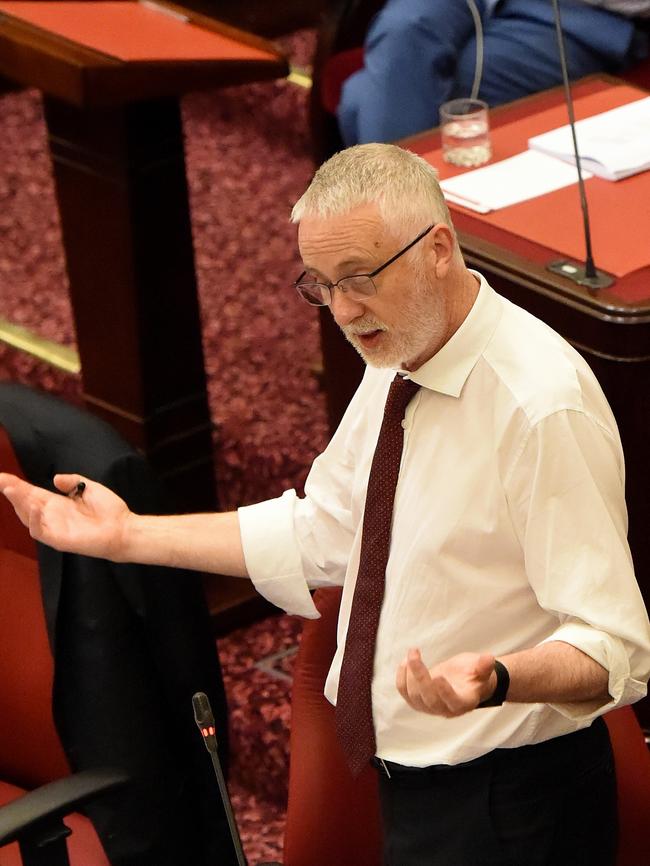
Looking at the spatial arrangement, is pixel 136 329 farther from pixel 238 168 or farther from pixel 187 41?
pixel 238 168

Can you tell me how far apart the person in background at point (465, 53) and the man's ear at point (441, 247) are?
1.63m

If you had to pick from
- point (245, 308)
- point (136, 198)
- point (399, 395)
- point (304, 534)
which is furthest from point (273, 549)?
point (245, 308)

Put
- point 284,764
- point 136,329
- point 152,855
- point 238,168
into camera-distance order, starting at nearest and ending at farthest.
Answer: point 152,855 < point 284,764 < point 136,329 < point 238,168

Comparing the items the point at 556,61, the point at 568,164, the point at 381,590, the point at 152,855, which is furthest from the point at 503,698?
the point at 556,61

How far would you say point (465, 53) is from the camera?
3.25 metres

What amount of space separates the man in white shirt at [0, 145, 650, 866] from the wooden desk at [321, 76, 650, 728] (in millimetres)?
484

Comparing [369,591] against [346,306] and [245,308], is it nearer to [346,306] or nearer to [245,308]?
[346,306]

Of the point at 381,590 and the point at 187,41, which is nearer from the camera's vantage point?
the point at 381,590

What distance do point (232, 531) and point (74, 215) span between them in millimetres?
1266

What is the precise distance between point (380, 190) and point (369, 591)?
1.44 feet

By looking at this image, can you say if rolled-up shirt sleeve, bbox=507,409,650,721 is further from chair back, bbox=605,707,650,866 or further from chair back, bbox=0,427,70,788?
chair back, bbox=0,427,70,788

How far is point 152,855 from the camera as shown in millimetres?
2094

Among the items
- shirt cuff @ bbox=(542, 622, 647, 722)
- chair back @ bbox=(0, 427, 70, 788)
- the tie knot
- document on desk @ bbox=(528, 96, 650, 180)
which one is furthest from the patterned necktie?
document on desk @ bbox=(528, 96, 650, 180)

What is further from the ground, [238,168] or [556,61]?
[556,61]
